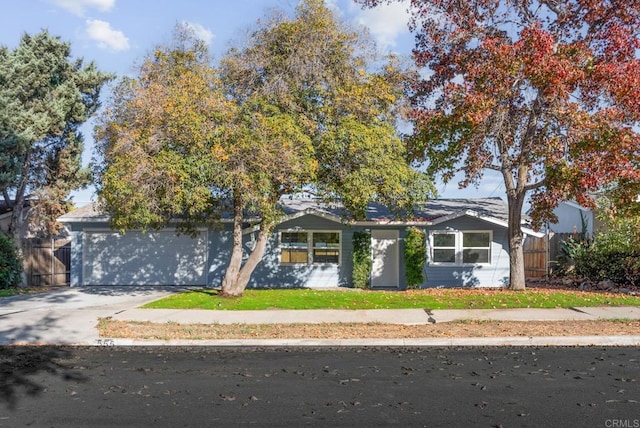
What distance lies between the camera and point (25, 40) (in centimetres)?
2556

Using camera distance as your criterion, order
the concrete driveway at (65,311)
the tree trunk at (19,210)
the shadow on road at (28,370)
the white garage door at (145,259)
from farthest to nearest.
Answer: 1. the tree trunk at (19,210)
2. the white garage door at (145,259)
3. the concrete driveway at (65,311)
4. the shadow on road at (28,370)

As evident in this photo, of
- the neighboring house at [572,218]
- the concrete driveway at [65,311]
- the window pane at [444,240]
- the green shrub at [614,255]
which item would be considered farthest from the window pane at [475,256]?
the concrete driveway at [65,311]

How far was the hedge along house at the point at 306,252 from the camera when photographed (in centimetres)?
2236

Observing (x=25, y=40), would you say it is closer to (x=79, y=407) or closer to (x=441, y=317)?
(x=441, y=317)

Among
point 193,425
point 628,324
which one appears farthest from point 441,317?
point 193,425

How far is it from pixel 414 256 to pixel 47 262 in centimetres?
1555

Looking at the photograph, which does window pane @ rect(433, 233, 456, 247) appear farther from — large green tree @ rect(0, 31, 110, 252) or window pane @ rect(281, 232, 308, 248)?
large green tree @ rect(0, 31, 110, 252)

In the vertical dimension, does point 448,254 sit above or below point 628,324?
above

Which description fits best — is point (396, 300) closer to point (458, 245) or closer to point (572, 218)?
point (458, 245)

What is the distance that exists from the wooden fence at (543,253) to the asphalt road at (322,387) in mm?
15835

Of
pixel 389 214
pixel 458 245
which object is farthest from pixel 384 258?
pixel 458 245

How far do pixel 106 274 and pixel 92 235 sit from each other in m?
1.60

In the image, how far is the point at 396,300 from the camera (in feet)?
54.6

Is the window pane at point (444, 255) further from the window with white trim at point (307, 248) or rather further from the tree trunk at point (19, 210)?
the tree trunk at point (19, 210)
